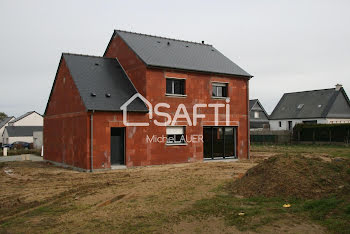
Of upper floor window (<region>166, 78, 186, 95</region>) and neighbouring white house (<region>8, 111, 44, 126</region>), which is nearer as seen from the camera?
upper floor window (<region>166, 78, 186, 95</region>)

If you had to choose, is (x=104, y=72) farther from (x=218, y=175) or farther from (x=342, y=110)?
(x=342, y=110)

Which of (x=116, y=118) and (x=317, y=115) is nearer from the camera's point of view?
(x=116, y=118)

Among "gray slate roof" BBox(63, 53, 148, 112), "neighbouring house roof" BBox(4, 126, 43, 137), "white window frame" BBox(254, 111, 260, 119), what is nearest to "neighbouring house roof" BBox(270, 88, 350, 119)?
"white window frame" BBox(254, 111, 260, 119)

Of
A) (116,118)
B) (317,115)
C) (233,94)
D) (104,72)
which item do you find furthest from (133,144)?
(317,115)

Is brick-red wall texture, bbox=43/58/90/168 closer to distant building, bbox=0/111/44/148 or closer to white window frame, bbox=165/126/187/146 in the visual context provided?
white window frame, bbox=165/126/187/146

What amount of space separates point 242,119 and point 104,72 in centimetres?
927

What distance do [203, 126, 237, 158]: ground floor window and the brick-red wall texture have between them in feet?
24.4

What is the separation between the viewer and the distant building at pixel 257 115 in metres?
59.8

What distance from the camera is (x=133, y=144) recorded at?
1856 centimetres

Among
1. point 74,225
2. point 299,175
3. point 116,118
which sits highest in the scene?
point 116,118

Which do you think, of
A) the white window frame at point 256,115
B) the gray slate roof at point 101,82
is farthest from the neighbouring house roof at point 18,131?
the gray slate roof at point 101,82

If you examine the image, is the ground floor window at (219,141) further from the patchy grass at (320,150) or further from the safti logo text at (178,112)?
the patchy grass at (320,150)

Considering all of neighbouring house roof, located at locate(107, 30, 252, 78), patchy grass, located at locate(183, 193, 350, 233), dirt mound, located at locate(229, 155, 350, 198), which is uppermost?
neighbouring house roof, located at locate(107, 30, 252, 78)

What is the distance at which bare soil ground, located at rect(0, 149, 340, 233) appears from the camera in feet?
23.8
